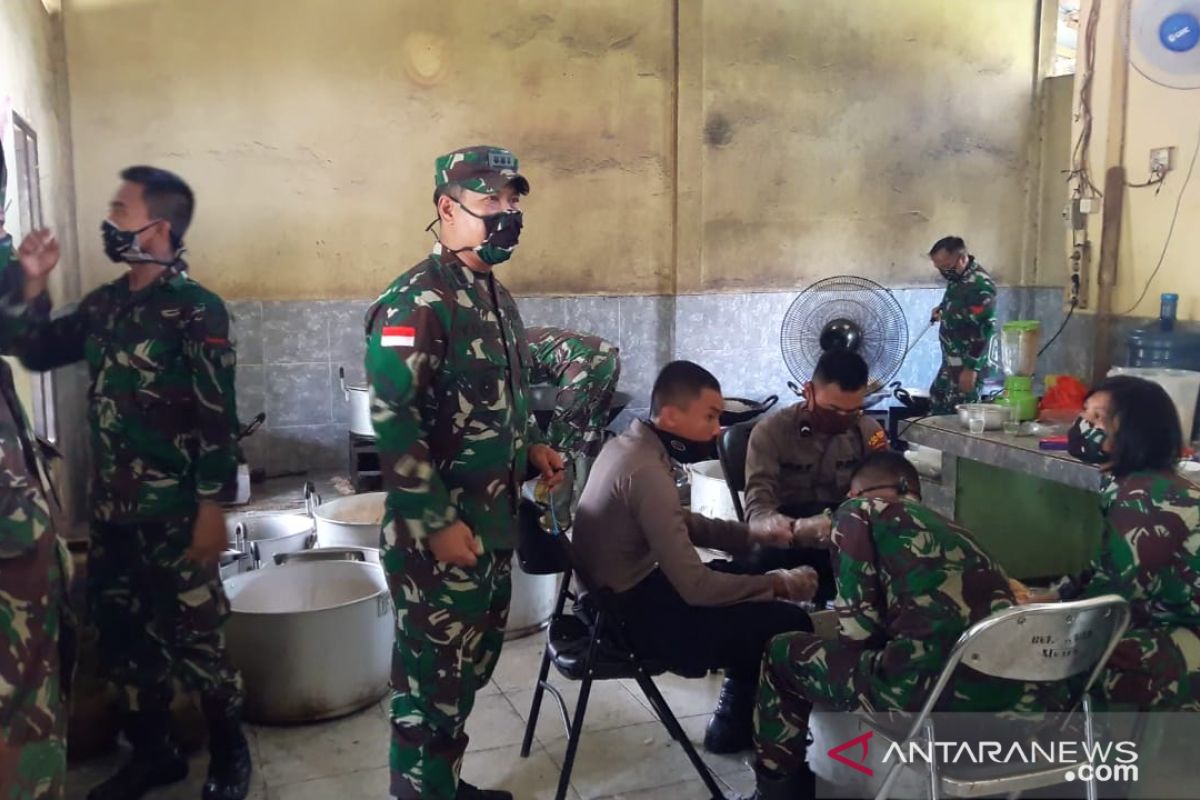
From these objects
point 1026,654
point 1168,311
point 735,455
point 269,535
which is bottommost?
point 269,535

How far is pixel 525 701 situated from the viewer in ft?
10.5

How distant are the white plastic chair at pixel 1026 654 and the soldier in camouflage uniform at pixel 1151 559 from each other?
1.02ft

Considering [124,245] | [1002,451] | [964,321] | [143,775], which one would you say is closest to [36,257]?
[124,245]

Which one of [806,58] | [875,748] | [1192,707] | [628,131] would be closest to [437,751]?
[875,748]

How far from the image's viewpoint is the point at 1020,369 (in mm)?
3928

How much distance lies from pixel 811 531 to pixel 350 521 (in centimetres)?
179

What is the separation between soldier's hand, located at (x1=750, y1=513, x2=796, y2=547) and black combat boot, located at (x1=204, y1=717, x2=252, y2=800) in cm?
148

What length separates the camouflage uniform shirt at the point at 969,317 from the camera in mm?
5848

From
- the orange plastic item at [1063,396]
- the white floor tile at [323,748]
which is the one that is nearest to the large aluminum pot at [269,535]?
the white floor tile at [323,748]

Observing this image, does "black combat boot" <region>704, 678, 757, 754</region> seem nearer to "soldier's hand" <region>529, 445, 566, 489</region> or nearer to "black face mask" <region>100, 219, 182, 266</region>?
"soldier's hand" <region>529, 445, 566, 489</region>

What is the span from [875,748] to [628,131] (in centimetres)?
445

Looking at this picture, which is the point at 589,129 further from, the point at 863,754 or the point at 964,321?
the point at 863,754

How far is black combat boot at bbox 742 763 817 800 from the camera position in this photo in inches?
92.3

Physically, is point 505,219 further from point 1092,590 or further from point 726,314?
point 726,314
